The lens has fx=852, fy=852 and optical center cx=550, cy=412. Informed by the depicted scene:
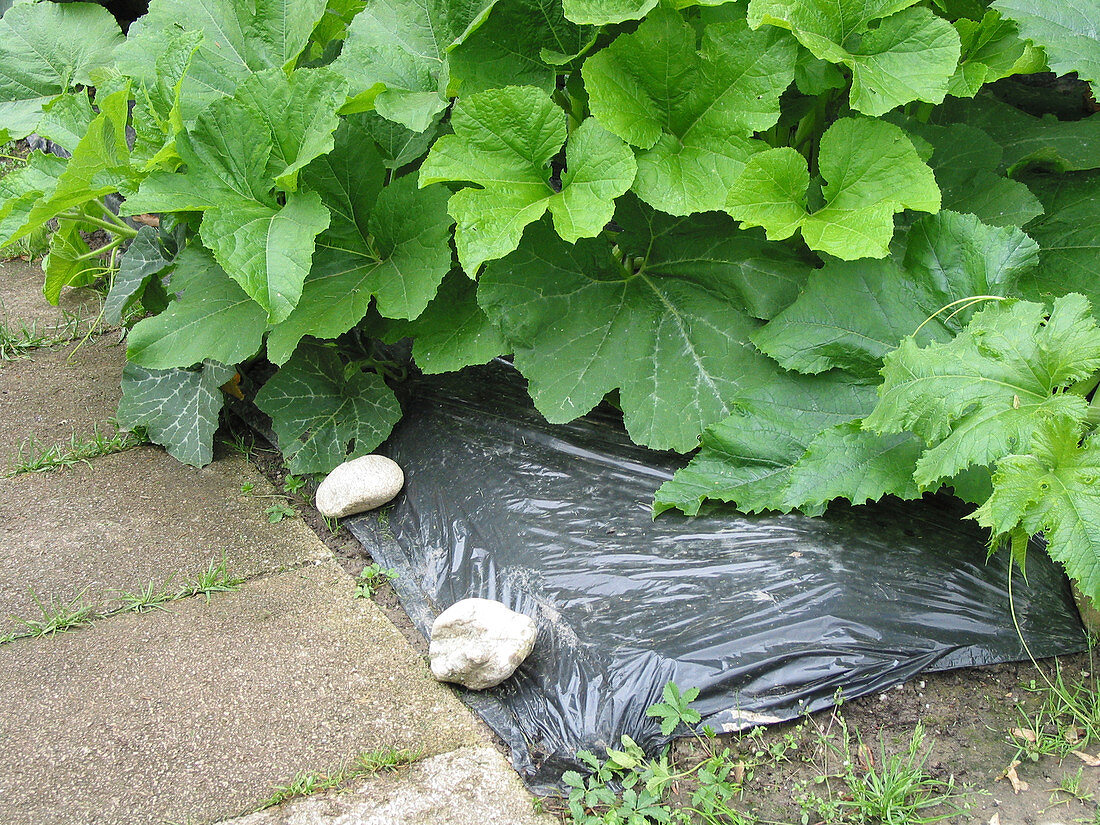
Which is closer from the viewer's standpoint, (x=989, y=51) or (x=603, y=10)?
(x=603, y=10)

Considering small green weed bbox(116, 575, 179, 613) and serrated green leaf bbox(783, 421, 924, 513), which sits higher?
serrated green leaf bbox(783, 421, 924, 513)

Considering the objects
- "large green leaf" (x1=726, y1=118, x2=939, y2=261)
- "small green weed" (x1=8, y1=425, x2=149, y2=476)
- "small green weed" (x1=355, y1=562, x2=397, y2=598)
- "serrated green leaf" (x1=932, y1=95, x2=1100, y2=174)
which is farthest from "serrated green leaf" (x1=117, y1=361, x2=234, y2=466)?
"serrated green leaf" (x1=932, y1=95, x2=1100, y2=174)

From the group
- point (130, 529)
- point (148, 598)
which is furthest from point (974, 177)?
point (130, 529)

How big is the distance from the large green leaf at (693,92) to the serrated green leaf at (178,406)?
147 cm

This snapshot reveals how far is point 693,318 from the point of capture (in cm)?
220

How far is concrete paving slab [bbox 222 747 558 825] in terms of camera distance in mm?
1613

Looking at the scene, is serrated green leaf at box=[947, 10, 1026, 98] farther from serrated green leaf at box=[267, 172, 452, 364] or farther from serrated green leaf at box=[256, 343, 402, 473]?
serrated green leaf at box=[256, 343, 402, 473]

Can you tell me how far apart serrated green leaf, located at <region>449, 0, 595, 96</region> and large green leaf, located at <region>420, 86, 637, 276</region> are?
0.15 metres

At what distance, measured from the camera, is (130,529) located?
2443mm

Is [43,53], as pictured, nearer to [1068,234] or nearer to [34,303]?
[34,303]

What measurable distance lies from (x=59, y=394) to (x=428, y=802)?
2.26m

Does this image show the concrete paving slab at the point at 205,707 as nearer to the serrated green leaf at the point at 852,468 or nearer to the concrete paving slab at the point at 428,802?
the concrete paving slab at the point at 428,802

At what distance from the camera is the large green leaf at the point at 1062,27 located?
1.83 metres

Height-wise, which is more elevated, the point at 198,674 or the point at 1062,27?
the point at 1062,27
